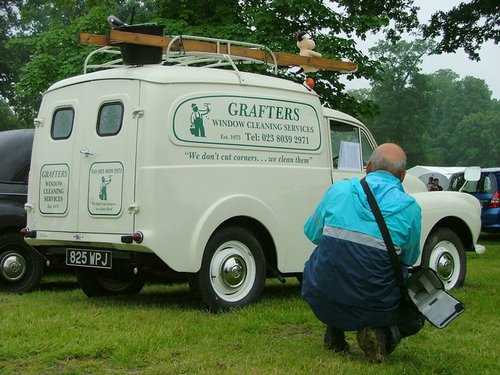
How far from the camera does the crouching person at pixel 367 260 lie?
196 inches

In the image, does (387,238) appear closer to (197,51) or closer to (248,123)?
(248,123)

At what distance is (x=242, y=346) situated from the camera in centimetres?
568

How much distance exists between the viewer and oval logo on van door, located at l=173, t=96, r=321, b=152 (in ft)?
24.4

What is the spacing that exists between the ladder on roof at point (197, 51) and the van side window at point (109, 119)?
635 millimetres

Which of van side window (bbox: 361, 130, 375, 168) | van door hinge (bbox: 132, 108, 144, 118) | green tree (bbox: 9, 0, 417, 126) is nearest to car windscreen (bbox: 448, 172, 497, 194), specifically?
green tree (bbox: 9, 0, 417, 126)

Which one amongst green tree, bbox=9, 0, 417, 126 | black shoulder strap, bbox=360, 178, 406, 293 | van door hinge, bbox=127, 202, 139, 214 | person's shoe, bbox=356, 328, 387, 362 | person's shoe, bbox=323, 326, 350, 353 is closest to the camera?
black shoulder strap, bbox=360, 178, 406, 293

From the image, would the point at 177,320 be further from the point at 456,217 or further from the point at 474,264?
the point at 474,264

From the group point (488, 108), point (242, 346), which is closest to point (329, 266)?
point (242, 346)

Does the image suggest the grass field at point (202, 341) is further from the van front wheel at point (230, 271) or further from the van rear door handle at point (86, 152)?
the van rear door handle at point (86, 152)

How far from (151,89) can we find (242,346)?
2780 mm

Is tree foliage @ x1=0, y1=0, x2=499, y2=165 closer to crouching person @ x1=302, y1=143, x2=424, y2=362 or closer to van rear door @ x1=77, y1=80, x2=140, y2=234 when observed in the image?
van rear door @ x1=77, y1=80, x2=140, y2=234

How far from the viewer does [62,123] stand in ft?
26.6

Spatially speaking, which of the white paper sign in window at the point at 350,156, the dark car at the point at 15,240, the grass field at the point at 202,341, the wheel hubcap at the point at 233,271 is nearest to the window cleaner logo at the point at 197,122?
the wheel hubcap at the point at 233,271

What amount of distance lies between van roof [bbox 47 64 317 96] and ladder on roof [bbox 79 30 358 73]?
0.26 meters
